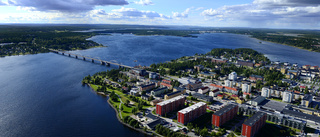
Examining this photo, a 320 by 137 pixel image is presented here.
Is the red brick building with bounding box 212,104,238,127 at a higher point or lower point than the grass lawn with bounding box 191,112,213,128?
higher

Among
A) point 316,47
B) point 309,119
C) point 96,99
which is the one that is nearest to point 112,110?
point 96,99

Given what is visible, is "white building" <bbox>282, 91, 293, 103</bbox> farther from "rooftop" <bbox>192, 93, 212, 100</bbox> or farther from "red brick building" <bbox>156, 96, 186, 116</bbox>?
"red brick building" <bbox>156, 96, 186, 116</bbox>

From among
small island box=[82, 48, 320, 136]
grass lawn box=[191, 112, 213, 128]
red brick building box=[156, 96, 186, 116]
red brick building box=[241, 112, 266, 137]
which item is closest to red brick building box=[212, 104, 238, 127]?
small island box=[82, 48, 320, 136]

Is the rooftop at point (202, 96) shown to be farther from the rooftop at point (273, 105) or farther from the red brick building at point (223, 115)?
the rooftop at point (273, 105)

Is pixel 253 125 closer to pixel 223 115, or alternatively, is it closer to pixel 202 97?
pixel 223 115

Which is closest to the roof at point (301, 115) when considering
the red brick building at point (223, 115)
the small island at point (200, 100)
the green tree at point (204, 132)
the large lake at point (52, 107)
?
the small island at point (200, 100)

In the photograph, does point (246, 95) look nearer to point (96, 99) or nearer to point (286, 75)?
point (286, 75)
